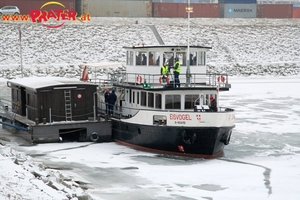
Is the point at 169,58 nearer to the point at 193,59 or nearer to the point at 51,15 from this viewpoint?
the point at 193,59

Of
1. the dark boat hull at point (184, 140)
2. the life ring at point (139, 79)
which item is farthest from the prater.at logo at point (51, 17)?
the dark boat hull at point (184, 140)

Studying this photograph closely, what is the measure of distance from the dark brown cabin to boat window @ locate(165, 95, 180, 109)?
3.74 m

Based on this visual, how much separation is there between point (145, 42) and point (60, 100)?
Answer: 36.0 meters

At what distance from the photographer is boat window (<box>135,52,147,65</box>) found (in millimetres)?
26783

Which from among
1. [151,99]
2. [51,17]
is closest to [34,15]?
[51,17]

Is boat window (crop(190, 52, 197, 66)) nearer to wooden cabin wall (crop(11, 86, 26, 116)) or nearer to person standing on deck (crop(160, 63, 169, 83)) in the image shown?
person standing on deck (crop(160, 63, 169, 83))

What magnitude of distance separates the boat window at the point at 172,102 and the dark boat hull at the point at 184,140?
4.11 feet

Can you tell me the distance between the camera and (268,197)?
17656 millimetres

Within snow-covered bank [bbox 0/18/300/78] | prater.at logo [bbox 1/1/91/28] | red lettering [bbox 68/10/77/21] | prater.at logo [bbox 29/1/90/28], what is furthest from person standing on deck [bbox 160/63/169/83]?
red lettering [bbox 68/10/77/21]

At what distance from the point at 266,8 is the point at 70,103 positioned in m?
59.7

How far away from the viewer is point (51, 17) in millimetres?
67125

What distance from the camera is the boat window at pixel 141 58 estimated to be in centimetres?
2678

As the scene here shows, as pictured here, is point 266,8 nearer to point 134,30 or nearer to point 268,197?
point 134,30

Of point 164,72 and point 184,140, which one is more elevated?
point 164,72
